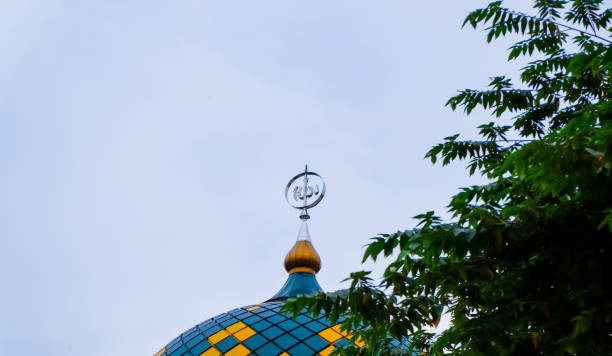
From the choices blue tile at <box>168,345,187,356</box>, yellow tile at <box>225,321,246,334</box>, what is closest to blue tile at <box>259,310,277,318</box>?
yellow tile at <box>225,321,246,334</box>

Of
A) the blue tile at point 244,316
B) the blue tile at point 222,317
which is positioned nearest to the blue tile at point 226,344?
the blue tile at point 244,316

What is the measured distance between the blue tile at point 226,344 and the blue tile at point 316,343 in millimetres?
1131

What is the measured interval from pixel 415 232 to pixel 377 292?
0.43m

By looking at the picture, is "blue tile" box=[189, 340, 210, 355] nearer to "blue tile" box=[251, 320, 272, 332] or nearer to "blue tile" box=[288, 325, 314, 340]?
"blue tile" box=[251, 320, 272, 332]

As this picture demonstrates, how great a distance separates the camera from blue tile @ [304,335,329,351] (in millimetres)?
9984

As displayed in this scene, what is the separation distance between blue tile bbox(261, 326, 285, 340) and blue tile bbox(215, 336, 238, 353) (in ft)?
1.54

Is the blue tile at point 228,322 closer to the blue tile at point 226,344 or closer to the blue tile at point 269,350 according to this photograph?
the blue tile at point 226,344

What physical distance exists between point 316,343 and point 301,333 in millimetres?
352

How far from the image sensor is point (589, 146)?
3.00 meters

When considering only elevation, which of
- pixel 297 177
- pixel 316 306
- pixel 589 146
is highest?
Result: pixel 297 177

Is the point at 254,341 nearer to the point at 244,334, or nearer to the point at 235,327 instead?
the point at 244,334

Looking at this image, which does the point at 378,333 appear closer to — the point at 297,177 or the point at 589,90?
the point at 589,90

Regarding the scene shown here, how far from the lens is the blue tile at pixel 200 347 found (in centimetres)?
1051

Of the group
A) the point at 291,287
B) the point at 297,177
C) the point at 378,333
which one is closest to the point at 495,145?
the point at 378,333
